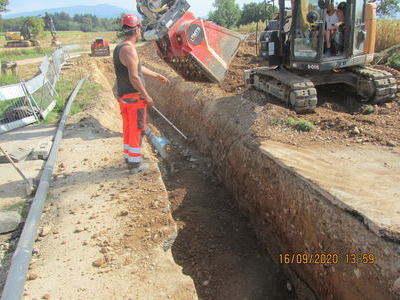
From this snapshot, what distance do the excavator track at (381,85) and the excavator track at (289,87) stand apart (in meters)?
1.31

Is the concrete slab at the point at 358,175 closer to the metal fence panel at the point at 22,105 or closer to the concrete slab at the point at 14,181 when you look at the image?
the concrete slab at the point at 14,181

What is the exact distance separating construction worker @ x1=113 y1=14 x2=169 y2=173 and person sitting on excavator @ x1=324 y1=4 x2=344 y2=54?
3.76 meters

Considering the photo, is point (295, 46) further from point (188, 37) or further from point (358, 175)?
point (358, 175)

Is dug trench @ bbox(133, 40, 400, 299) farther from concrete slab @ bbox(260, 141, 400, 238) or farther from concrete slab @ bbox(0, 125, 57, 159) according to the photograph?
concrete slab @ bbox(0, 125, 57, 159)

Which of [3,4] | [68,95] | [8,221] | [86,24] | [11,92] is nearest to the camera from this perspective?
[8,221]

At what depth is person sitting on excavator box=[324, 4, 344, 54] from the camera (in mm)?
6566

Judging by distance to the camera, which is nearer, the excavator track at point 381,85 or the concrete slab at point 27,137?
the concrete slab at point 27,137

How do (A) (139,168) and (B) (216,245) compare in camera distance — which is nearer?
(B) (216,245)

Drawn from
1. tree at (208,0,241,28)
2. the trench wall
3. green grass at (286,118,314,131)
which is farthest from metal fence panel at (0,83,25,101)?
tree at (208,0,241,28)

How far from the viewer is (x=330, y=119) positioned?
19.8ft

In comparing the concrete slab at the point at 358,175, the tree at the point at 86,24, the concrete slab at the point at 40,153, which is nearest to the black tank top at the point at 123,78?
the concrete slab at the point at 40,153

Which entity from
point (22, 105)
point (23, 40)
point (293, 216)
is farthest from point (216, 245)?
point (23, 40)

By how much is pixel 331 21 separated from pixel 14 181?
6.25 metres

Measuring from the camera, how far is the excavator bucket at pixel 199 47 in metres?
6.03
